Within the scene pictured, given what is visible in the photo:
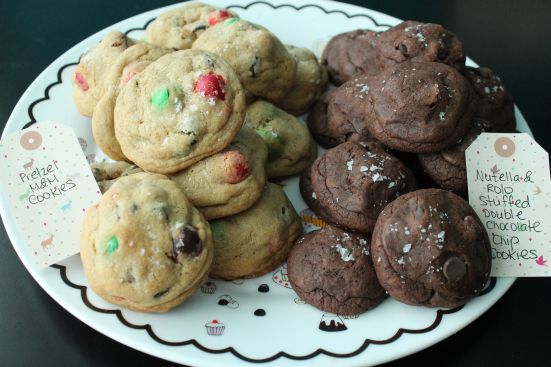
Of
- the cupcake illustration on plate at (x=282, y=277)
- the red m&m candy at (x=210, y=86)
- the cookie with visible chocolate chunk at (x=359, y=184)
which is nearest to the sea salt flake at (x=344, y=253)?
the cookie with visible chocolate chunk at (x=359, y=184)

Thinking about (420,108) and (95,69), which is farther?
(95,69)

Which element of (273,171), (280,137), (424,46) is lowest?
(273,171)

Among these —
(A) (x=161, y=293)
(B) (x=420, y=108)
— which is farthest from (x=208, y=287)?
(B) (x=420, y=108)

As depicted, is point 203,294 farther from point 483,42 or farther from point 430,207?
point 483,42

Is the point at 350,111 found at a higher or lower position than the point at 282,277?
higher

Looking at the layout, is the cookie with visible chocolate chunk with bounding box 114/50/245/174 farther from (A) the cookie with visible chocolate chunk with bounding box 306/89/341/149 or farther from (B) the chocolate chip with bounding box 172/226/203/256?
(A) the cookie with visible chocolate chunk with bounding box 306/89/341/149

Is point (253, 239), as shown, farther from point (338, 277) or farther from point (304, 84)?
point (304, 84)

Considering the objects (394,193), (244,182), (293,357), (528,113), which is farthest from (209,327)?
(528,113)
